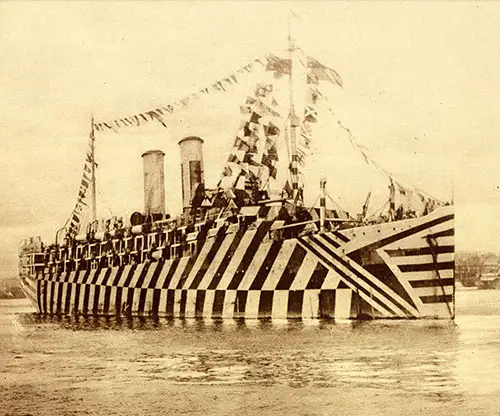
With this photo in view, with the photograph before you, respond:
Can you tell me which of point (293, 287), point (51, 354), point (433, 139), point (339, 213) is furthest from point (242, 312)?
point (433, 139)

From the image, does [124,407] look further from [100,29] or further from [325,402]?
[100,29]

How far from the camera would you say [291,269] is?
111 inches

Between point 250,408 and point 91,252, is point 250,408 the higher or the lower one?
the lower one

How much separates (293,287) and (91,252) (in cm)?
79

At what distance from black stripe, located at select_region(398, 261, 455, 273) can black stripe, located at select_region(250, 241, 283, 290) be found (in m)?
0.45

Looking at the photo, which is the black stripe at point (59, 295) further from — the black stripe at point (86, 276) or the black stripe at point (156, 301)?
the black stripe at point (156, 301)

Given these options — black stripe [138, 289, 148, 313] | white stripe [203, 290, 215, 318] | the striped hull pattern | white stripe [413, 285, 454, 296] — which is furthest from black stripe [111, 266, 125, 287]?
white stripe [413, 285, 454, 296]

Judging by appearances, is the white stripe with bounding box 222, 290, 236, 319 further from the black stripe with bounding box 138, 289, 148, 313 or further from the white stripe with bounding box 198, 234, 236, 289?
the black stripe with bounding box 138, 289, 148, 313

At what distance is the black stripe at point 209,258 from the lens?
2.83m

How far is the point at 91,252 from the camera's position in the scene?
3004mm

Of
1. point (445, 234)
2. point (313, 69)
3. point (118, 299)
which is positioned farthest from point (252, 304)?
point (313, 69)

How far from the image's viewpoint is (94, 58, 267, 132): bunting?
8.47ft

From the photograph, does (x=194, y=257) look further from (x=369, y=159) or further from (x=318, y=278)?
(x=369, y=159)

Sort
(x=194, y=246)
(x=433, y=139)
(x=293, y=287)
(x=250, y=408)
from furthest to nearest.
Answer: (x=194, y=246) → (x=293, y=287) → (x=433, y=139) → (x=250, y=408)
